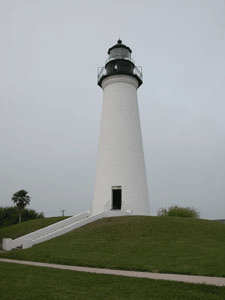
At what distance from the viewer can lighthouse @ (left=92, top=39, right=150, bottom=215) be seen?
24188 mm

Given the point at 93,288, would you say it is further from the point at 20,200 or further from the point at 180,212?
the point at 20,200

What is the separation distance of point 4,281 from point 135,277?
13.4ft

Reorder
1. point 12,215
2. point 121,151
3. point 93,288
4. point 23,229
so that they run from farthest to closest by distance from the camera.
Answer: point 12,215
point 121,151
point 23,229
point 93,288

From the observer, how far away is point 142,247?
45.7 ft

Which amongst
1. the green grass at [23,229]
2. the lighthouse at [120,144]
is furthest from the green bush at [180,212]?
the green grass at [23,229]

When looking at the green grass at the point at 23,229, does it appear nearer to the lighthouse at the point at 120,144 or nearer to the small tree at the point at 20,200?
the lighthouse at the point at 120,144

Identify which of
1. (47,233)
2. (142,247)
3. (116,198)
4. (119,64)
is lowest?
(142,247)

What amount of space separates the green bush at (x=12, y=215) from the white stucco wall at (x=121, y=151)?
21.6m

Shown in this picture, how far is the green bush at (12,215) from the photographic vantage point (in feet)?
136

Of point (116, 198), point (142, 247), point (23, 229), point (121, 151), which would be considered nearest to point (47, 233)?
point (23, 229)

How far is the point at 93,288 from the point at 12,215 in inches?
1513

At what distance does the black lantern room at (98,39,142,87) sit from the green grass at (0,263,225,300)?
70.1ft

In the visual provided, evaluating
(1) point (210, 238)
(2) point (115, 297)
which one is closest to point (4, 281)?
(2) point (115, 297)

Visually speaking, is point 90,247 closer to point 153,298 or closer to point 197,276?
point 197,276
